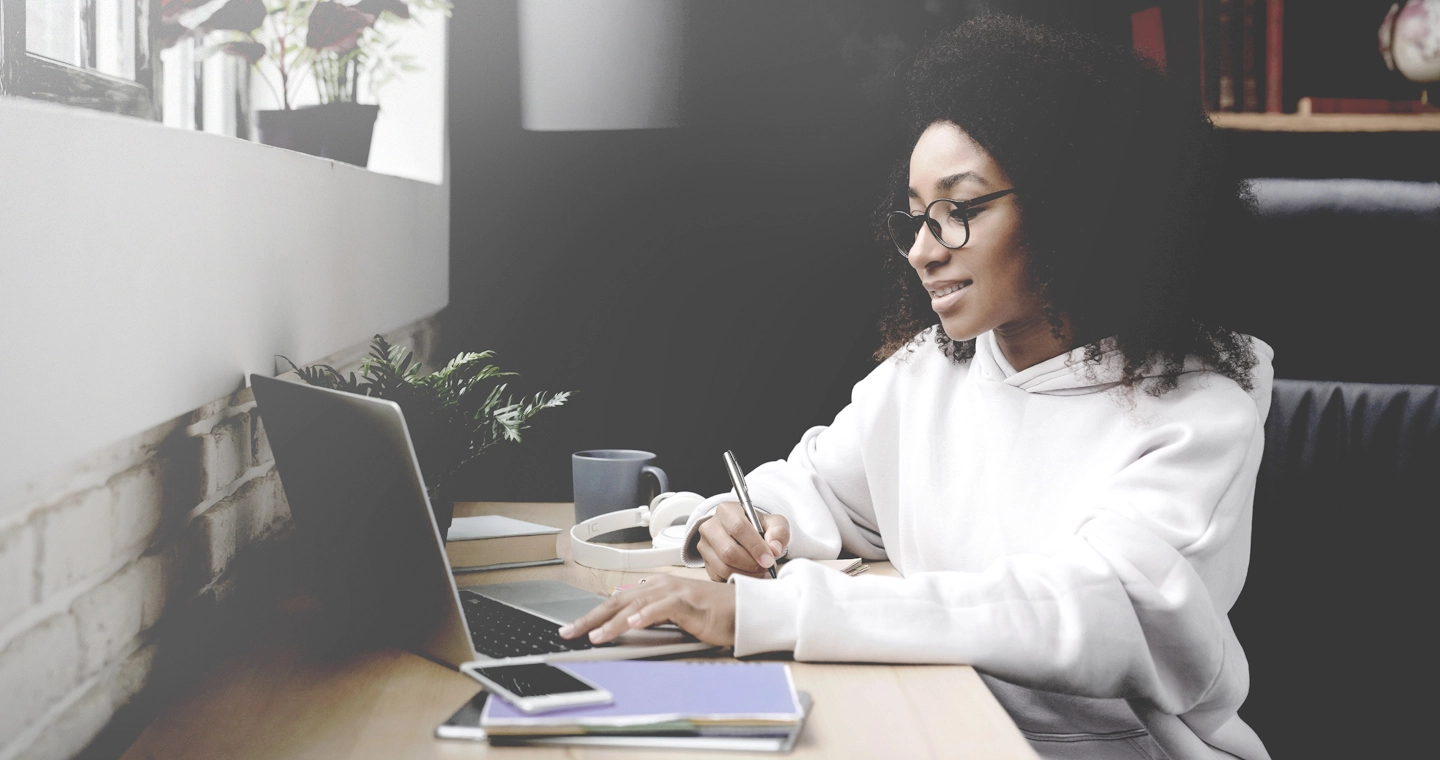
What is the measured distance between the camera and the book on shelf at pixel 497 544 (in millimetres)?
1272

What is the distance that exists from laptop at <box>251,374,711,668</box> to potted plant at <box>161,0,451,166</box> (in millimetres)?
578

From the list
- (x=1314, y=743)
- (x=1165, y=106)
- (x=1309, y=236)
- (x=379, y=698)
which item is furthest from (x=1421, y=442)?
(x=379, y=698)

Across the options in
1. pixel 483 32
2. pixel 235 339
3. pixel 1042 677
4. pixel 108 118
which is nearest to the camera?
pixel 108 118

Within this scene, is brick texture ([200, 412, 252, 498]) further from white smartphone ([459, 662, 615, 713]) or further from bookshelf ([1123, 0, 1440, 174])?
bookshelf ([1123, 0, 1440, 174])

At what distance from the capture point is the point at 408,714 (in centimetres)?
76

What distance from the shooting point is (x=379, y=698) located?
0.79 meters

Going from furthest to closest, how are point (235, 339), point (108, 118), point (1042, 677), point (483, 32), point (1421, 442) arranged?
point (483, 32)
point (1421, 442)
point (235, 339)
point (1042, 677)
point (108, 118)

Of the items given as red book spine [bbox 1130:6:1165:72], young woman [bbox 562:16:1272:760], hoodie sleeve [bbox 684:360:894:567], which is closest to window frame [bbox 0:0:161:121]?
young woman [bbox 562:16:1272:760]

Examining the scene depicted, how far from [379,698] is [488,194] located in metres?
1.33

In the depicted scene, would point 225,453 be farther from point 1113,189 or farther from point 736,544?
point 1113,189

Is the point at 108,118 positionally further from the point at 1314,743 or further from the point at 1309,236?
the point at 1314,743

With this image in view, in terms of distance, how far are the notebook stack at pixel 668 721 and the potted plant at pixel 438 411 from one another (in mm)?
490

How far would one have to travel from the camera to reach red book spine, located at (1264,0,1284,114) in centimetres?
170

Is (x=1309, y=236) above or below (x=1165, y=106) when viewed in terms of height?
below
